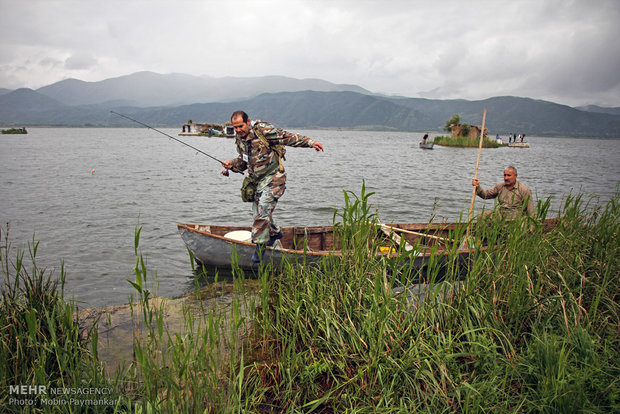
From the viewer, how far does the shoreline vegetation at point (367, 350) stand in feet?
8.99

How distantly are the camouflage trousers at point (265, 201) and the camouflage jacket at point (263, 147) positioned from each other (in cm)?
16

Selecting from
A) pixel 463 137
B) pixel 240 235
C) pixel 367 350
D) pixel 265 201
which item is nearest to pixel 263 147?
pixel 265 201

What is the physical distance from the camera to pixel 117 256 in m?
9.07

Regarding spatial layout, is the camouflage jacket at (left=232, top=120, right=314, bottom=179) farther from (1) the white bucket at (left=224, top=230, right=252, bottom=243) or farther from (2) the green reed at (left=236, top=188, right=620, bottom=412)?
(2) the green reed at (left=236, top=188, right=620, bottom=412)

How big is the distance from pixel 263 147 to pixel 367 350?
13.7ft

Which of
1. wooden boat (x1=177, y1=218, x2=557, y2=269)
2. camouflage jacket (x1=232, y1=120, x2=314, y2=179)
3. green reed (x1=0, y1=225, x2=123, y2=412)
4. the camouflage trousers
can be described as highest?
camouflage jacket (x1=232, y1=120, x2=314, y2=179)

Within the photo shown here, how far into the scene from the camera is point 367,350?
3381mm

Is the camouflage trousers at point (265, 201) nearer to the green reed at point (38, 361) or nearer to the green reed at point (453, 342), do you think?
the green reed at point (453, 342)

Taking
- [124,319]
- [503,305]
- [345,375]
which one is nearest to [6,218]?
[124,319]

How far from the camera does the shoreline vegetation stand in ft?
8.99

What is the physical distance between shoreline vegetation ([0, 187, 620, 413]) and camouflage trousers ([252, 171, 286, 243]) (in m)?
2.43

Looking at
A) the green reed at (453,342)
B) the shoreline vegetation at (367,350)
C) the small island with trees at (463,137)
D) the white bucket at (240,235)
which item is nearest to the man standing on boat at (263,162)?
the white bucket at (240,235)

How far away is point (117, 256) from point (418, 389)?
27.4 ft

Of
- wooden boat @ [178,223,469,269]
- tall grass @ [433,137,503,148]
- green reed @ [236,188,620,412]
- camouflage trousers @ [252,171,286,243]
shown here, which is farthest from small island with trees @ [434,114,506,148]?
green reed @ [236,188,620,412]
